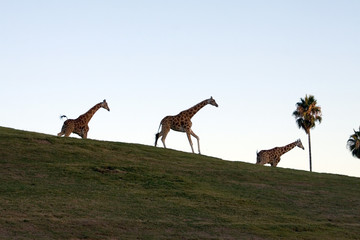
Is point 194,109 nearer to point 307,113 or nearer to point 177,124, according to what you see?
point 177,124

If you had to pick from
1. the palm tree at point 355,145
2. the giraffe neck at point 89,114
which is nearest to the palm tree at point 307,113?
the palm tree at point 355,145

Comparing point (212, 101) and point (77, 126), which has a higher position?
point (212, 101)

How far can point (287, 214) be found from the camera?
82.2ft

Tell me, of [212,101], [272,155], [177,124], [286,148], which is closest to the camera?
[177,124]

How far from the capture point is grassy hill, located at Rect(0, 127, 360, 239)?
2094cm

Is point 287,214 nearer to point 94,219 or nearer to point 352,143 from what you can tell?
point 94,219

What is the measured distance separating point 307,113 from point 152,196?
39.4 meters

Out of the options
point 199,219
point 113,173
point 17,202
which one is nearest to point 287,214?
point 199,219

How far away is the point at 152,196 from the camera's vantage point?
998 inches

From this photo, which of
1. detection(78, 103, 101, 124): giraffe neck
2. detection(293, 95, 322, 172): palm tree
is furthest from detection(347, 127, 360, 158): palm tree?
detection(78, 103, 101, 124): giraffe neck

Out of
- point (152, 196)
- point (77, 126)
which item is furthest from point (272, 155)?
point (152, 196)

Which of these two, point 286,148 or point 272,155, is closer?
point 272,155

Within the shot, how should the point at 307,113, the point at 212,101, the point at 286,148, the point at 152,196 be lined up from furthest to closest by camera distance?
1. the point at 307,113
2. the point at 286,148
3. the point at 212,101
4. the point at 152,196

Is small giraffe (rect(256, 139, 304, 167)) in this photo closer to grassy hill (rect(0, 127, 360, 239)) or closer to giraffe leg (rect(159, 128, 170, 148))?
grassy hill (rect(0, 127, 360, 239))
